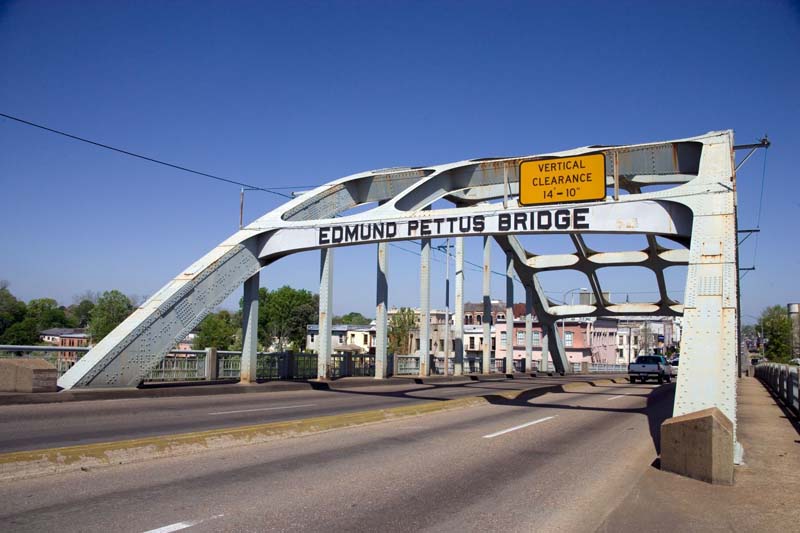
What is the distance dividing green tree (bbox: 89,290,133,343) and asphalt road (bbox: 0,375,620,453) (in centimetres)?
7190

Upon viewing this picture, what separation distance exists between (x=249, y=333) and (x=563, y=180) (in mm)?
12381

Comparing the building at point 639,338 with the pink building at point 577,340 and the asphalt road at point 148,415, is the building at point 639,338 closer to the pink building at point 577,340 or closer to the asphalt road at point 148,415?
the pink building at point 577,340

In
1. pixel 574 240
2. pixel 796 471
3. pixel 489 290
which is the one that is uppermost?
pixel 574 240

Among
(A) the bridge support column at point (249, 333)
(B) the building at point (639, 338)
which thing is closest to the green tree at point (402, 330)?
(B) the building at point (639, 338)

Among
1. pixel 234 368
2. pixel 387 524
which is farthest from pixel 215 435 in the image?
pixel 234 368

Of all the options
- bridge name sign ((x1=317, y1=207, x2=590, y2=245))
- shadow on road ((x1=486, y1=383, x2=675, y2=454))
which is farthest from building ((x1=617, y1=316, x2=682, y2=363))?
bridge name sign ((x1=317, y1=207, x2=590, y2=245))

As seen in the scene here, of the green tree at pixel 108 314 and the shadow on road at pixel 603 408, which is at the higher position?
the green tree at pixel 108 314

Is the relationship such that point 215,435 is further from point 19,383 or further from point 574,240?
point 574,240

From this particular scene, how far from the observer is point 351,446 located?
1044cm

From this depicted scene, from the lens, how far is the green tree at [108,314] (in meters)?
84.3

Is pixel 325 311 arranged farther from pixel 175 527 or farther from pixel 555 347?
pixel 555 347

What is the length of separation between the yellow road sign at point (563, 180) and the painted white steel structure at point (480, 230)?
1.13 ft

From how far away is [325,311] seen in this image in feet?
93.0

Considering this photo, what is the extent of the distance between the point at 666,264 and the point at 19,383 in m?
35.6
